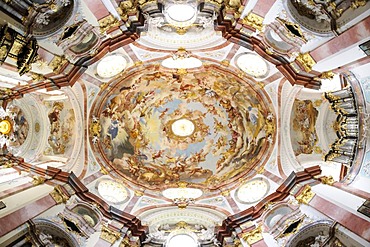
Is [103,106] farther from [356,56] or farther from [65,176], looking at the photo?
[356,56]

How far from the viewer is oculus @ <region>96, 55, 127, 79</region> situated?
19.8 meters

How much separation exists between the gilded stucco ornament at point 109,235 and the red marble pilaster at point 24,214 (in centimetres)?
228

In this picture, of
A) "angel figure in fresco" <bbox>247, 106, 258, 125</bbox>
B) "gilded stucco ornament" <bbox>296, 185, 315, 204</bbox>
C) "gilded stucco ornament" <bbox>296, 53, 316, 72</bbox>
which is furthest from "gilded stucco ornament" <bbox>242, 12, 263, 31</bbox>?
"angel figure in fresco" <bbox>247, 106, 258, 125</bbox>

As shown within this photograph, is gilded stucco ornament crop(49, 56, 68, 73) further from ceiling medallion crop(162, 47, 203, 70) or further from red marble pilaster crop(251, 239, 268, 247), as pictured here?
red marble pilaster crop(251, 239, 268, 247)

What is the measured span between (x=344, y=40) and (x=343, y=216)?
5.15m

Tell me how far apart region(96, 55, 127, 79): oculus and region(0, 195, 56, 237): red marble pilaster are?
552 cm

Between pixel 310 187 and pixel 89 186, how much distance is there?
850 centimetres

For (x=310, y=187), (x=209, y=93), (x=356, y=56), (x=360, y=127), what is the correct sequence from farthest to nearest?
(x=209, y=93), (x=310, y=187), (x=360, y=127), (x=356, y=56)

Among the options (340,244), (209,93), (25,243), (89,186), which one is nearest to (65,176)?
(89,186)

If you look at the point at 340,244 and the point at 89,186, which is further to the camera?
the point at 89,186

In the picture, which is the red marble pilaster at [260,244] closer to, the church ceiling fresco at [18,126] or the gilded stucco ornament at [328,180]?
the gilded stucco ornament at [328,180]

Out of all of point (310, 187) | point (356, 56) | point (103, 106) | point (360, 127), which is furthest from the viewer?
point (103, 106)

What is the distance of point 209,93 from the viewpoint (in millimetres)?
22906

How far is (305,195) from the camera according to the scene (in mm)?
17641
